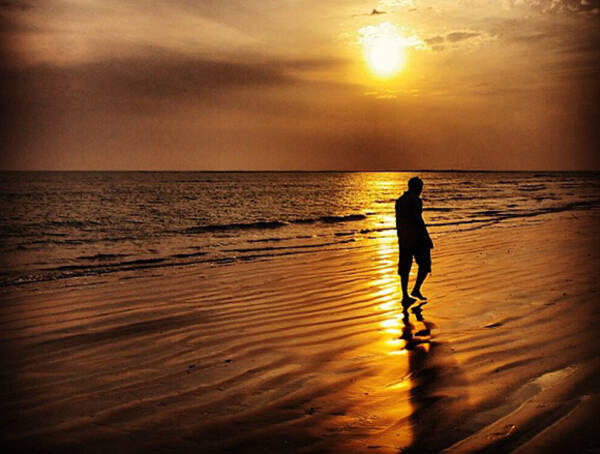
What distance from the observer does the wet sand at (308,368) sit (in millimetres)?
3617

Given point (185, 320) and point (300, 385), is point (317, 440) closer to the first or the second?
point (300, 385)

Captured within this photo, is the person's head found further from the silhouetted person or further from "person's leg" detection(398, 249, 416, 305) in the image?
"person's leg" detection(398, 249, 416, 305)

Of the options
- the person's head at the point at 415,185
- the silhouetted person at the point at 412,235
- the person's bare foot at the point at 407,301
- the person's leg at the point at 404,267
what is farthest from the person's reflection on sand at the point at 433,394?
the person's head at the point at 415,185

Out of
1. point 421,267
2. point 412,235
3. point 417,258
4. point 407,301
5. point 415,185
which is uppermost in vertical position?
point 415,185

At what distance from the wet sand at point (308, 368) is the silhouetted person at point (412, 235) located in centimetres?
41

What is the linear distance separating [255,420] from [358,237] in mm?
15736

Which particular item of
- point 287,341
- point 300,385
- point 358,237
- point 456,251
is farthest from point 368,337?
point 358,237

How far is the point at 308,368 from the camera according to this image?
503 cm

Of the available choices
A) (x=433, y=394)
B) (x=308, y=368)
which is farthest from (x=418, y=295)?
(x=433, y=394)

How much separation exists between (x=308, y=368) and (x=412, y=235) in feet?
11.4

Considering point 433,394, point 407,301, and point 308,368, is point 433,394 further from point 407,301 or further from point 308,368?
point 407,301

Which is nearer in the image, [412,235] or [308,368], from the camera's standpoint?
[308,368]

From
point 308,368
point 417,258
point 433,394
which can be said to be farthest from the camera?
point 417,258

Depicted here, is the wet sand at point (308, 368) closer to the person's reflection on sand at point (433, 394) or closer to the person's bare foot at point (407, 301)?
the person's reflection on sand at point (433, 394)
